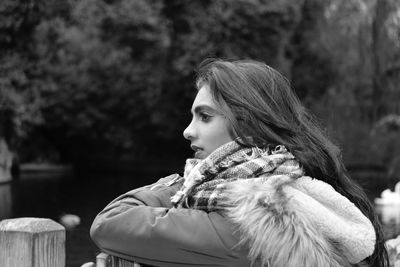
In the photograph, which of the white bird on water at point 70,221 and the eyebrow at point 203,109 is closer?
the eyebrow at point 203,109

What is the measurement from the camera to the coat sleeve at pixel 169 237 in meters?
1.24

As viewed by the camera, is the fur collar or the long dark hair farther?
the long dark hair

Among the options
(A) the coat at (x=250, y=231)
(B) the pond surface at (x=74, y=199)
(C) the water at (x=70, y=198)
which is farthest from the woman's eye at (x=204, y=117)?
(C) the water at (x=70, y=198)

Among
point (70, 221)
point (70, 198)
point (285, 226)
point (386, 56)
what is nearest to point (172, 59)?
point (386, 56)

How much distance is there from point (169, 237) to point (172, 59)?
1492 centimetres

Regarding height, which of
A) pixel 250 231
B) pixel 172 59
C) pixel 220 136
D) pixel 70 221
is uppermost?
pixel 220 136

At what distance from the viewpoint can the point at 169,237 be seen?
1242 mm

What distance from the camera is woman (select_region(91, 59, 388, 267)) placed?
1235 millimetres

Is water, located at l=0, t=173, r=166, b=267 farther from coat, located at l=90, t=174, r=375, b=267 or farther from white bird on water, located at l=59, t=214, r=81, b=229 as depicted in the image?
coat, located at l=90, t=174, r=375, b=267

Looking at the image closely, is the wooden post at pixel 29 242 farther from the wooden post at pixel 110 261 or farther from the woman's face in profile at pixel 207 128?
the woman's face in profile at pixel 207 128

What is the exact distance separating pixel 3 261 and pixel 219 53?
45.1ft

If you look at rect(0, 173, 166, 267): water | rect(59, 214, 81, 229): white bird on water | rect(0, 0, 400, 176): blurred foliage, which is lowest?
rect(0, 173, 166, 267): water

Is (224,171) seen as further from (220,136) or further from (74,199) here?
(74,199)

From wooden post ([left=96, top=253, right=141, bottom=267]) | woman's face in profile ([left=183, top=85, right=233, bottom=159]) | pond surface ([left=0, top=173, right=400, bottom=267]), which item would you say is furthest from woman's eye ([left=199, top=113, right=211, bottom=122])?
pond surface ([left=0, top=173, right=400, bottom=267])
